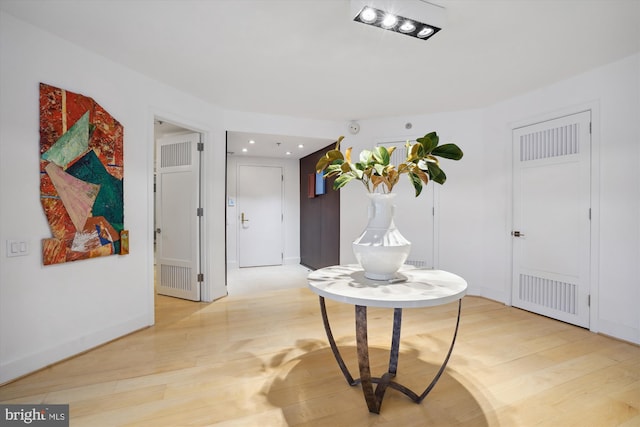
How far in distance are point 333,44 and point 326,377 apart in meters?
2.56

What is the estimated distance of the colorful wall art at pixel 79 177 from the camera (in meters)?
2.28

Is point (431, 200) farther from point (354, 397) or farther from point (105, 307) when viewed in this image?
point (105, 307)

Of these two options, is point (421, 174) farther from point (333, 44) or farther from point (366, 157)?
point (333, 44)

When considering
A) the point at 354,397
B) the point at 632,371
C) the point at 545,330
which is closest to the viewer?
the point at 354,397

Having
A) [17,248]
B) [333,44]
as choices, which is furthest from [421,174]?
[17,248]

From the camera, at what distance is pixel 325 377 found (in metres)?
2.13

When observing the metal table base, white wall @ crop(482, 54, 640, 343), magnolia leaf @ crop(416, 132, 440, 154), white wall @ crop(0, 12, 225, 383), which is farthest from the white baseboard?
white wall @ crop(482, 54, 640, 343)

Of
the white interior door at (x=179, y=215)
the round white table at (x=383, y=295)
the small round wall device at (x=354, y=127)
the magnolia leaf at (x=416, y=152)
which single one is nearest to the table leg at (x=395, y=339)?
the round white table at (x=383, y=295)

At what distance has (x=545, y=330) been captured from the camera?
302cm

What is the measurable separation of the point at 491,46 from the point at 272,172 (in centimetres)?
449

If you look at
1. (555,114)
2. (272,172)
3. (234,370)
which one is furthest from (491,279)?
(272,172)

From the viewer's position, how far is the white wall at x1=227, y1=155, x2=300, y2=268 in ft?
19.9

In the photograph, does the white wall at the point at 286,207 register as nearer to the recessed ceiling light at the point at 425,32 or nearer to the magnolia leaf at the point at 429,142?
the recessed ceiling light at the point at 425,32

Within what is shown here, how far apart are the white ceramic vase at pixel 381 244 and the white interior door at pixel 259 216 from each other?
4.63m
